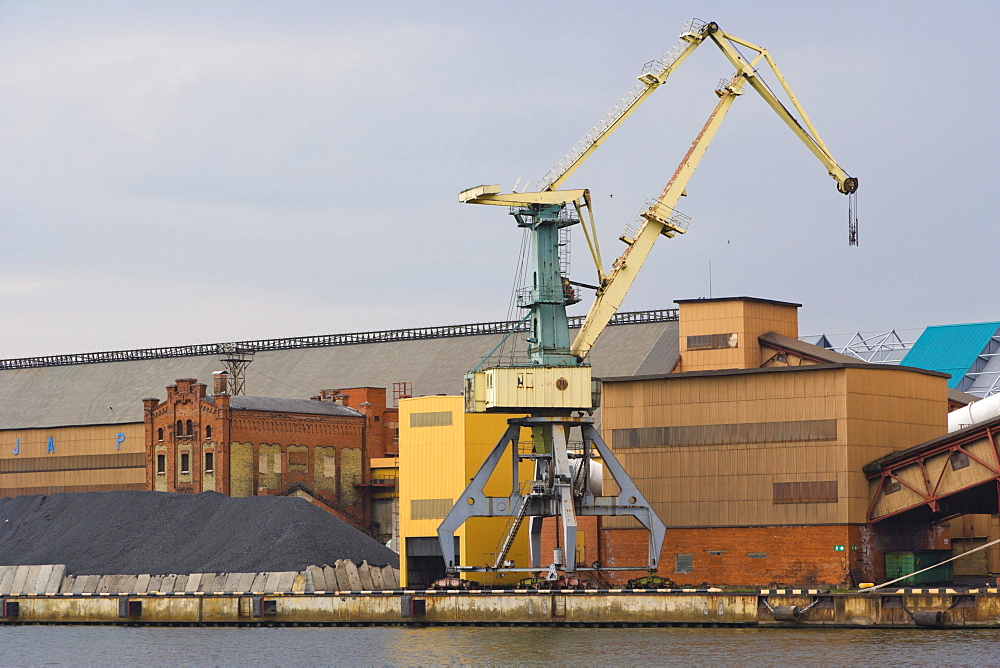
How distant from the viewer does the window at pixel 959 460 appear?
206ft

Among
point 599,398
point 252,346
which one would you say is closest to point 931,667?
point 599,398

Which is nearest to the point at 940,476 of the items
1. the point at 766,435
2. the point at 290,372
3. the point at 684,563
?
the point at 766,435

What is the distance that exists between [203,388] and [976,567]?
40.9m

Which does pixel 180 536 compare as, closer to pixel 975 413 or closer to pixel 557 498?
pixel 557 498

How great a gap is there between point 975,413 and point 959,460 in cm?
912

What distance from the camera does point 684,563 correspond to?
6769cm

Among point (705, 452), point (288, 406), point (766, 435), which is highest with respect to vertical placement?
point (288, 406)

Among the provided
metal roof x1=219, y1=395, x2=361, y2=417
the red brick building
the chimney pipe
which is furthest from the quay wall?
the chimney pipe

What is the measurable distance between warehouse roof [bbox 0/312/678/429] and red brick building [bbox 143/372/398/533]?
7907mm

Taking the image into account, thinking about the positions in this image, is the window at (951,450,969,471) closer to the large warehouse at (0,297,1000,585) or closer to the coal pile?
the large warehouse at (0,297,1000,585)

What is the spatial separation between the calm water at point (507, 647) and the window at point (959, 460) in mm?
8606

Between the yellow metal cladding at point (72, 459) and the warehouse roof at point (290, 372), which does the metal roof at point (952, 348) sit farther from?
the yellow metal cladding at point (72, 459)

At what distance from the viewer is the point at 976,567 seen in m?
75.1

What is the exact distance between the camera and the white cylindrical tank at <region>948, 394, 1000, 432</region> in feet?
229
